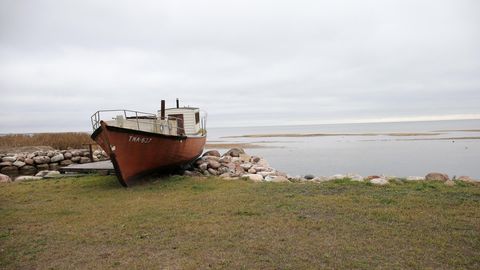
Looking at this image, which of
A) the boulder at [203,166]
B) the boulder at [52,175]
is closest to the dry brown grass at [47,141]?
the boulder at [52,175]

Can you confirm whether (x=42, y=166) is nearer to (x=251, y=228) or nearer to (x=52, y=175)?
(x=52, y=175)

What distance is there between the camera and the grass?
4578mm

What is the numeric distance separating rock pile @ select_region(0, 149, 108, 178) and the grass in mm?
13194

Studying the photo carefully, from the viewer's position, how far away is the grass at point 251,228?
4578 millimetres

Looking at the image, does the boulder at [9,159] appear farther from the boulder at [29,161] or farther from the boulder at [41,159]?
the boulder at [41,159]

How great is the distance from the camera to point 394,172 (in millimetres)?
17297

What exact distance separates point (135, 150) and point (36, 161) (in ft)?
46.8

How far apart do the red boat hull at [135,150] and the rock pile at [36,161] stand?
11243 millimetres

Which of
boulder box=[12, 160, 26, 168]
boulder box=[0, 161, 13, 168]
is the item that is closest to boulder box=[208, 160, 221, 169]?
boulder box=[12, 160, 26, 168]

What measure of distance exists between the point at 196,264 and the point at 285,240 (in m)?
1.55

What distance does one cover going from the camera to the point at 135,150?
11.2 m

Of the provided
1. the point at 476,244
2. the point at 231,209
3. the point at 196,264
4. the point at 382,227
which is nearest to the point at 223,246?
the point at 196,264

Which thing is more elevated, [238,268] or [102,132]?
[102,132]

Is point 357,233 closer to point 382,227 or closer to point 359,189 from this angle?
point 382,227
